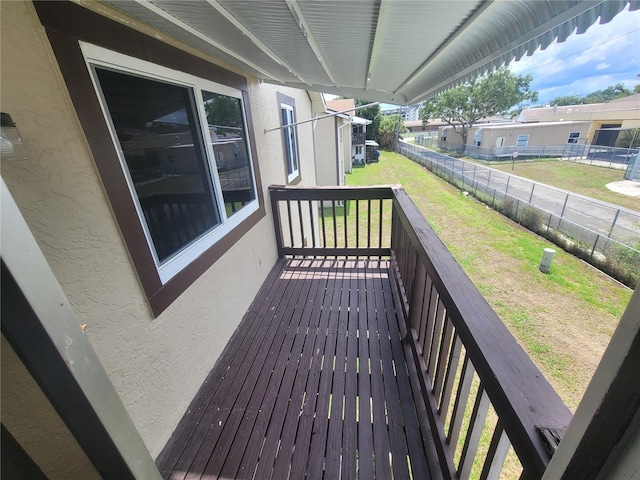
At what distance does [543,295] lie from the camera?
644 cm

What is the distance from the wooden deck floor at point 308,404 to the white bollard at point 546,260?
6.65m

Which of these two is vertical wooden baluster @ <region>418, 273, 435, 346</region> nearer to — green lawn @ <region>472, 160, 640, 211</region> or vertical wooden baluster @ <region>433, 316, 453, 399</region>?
vertical wooden baluster @ <region>433, 316, 453, 399</region>

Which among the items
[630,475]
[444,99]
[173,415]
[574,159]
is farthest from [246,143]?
[444,99]

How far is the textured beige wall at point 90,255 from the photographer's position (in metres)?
0.97

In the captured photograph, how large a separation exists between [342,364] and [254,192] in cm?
207

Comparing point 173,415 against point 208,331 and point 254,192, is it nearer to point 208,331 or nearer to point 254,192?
point 208,331

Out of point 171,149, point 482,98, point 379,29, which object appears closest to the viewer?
point 379,29

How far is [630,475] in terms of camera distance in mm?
447

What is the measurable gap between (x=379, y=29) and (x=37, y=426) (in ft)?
6.99

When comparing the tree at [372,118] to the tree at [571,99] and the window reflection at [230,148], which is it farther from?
the tree at [571,99]

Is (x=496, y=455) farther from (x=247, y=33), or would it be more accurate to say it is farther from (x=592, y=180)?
(x=247, y=33)

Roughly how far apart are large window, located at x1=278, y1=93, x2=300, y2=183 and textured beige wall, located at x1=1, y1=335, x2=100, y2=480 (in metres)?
4.22

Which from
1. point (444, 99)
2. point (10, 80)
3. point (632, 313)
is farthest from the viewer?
point (444, 99)

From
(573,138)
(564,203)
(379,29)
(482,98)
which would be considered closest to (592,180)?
(573,138)
